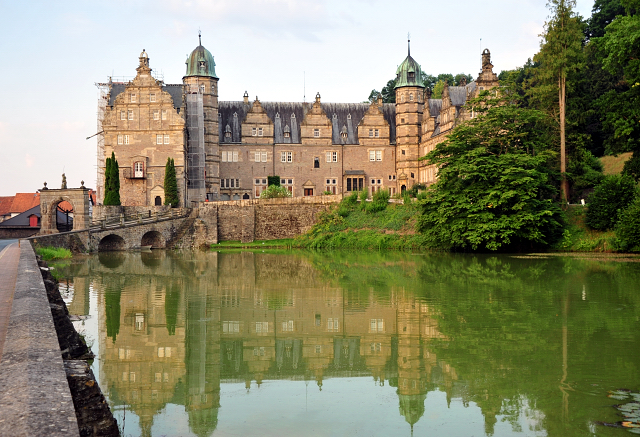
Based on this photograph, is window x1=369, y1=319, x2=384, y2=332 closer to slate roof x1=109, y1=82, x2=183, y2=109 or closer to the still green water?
the still green water

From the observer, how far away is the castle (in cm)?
5141

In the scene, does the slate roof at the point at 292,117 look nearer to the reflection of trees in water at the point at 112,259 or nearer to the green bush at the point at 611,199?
the reflection of trees in water at the point at 112,259

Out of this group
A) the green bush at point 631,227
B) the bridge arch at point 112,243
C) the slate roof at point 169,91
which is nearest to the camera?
the green bush at point 631,227

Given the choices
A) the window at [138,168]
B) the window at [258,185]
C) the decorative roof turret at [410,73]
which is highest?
the decorative roof turret at [410,73]

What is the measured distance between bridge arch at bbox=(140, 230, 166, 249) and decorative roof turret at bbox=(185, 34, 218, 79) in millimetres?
16713

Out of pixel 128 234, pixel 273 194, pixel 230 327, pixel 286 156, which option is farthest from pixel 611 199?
pixel 286 156

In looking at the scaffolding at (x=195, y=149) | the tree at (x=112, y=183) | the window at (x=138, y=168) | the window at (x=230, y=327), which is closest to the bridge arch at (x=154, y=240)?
the tree at (x=112, y=183)

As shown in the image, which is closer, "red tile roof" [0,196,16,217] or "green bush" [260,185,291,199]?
"green bush" [260,185,291,199]

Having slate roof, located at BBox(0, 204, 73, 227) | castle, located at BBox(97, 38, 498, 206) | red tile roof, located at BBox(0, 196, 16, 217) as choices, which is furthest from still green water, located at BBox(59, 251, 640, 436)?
red tile roof, located at BBox(0, 196, 16, 217)

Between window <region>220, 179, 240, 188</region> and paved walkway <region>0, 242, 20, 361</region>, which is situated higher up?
window <region>220, 179, 240, 188</region>

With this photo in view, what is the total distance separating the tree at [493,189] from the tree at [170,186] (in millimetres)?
19218

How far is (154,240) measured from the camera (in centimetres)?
4284

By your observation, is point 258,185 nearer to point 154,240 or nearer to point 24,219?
point 154,240

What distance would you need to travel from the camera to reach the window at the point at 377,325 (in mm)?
12808
